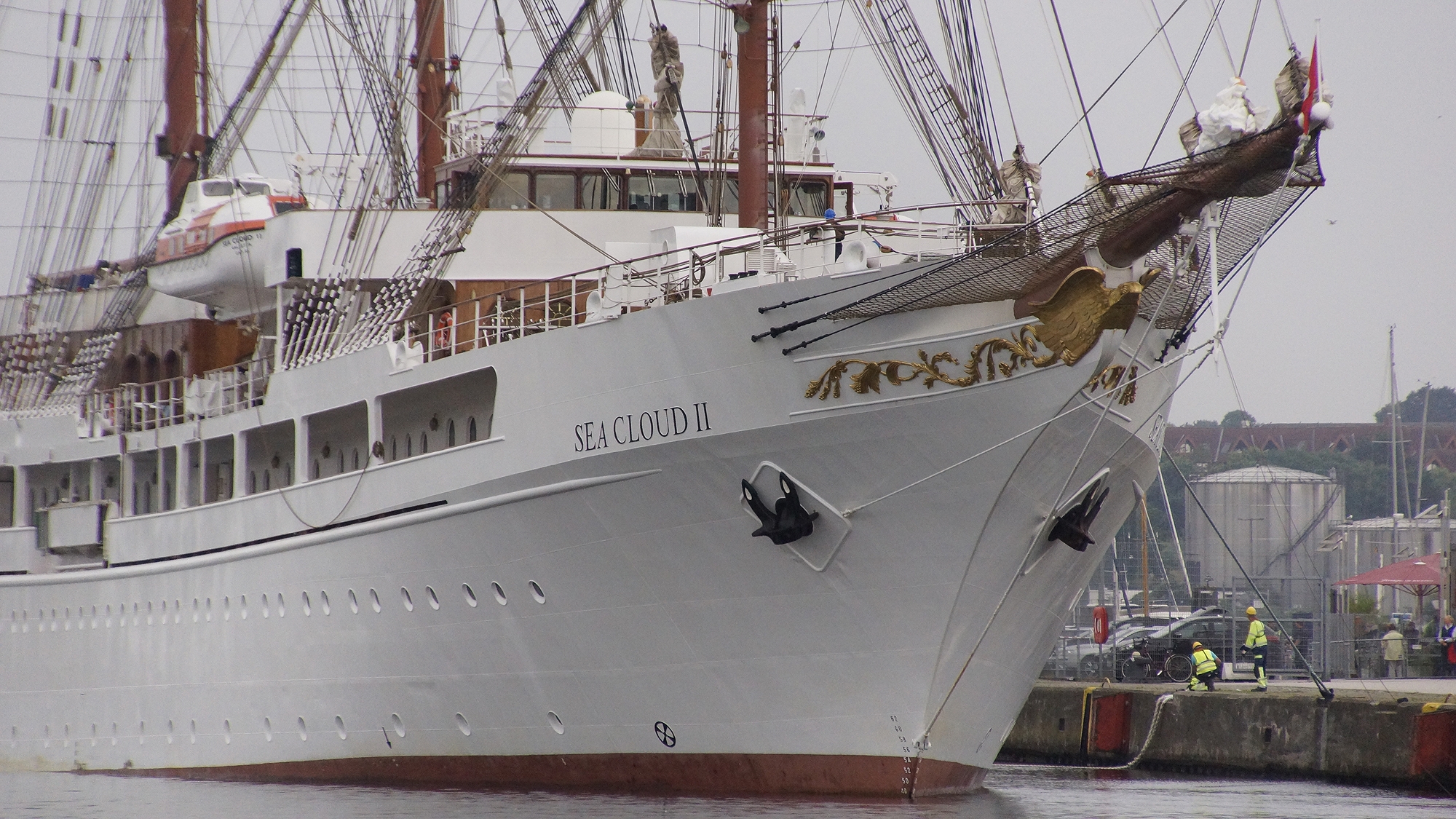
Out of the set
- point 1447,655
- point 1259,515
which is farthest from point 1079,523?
point 1259,515

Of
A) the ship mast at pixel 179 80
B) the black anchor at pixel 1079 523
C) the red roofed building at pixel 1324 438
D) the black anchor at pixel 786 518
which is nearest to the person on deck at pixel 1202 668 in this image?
the black anchor at pixel 1079 523

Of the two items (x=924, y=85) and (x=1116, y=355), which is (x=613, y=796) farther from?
(x=924, y=85)

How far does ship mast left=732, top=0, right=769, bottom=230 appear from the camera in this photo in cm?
1995

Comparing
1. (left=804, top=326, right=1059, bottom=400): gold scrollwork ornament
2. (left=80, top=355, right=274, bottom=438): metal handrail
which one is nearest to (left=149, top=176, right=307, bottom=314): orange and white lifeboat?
(left=80, top=355, right=274, bottom=438): metal handrail

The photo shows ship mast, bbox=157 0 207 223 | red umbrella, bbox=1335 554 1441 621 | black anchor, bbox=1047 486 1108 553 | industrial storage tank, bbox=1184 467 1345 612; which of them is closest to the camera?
black anchor, bbox=1047 486 1108 553

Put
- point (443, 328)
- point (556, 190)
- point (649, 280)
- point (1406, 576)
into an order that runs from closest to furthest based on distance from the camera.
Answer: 1. point (649, 280)
2. point (443, 328)
3. point (556, 190)
4. point (1406, 576)

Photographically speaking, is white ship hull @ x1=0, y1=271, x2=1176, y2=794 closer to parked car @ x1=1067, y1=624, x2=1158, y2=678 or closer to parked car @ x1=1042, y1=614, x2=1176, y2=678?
parked car @ x1=1067, y1=624, x2=1158, y2=678

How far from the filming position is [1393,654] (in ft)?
94.7

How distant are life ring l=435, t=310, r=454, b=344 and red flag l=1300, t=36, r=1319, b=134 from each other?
10.8 m

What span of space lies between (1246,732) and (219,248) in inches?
662

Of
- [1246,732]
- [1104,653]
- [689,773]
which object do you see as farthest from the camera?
A: [1104,653]

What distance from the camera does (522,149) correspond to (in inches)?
915

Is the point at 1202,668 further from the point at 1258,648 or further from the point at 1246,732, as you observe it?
the point at 1246,732

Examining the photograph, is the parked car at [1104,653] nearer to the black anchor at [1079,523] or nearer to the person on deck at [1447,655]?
the person on deck at [1447,655]
